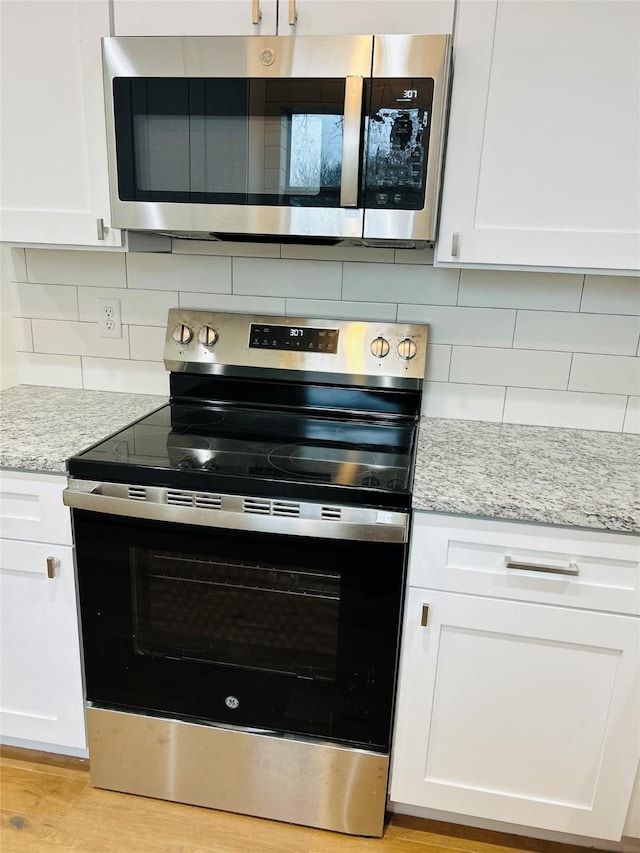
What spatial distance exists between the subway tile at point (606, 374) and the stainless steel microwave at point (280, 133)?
2.00 ft

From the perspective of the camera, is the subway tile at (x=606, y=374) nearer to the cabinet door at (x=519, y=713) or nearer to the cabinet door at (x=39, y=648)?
the cabinet door at (x=519, y=713)

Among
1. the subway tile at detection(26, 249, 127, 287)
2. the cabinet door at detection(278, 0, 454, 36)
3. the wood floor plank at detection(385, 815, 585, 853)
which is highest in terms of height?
the cabinet door at detection(278, 0, 454, 36)

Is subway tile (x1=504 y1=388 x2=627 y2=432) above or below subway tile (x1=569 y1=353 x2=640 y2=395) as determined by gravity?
below

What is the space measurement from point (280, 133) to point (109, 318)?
84cm

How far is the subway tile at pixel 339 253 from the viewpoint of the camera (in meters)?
1.69

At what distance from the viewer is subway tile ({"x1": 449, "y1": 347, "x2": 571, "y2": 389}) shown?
1685mm

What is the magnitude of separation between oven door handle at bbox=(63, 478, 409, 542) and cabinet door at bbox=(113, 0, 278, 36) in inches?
40.1

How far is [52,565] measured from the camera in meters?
1.41

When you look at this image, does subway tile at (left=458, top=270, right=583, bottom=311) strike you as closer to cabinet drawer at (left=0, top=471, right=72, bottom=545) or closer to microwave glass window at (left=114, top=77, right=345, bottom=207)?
microwave glass window at (left=114, top=77, right=345, bottom=207)

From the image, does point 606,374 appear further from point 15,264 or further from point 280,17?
point 15,264

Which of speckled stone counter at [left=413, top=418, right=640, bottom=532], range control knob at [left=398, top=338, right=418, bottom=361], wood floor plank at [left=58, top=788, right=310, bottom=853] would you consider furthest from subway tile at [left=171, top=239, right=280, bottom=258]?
wood floor plank at [left=58, top=788, right=310, bottom=853]

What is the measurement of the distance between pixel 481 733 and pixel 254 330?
1.17 meters

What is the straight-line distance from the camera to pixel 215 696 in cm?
142

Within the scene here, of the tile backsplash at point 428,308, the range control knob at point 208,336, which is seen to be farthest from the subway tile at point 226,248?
the range control knob at point 208,336
